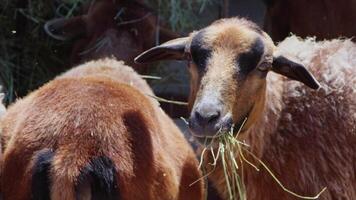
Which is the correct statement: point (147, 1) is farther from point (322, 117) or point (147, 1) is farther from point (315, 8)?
point (322, 117)

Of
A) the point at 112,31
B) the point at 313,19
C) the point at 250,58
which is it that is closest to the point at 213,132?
the point at 250,58

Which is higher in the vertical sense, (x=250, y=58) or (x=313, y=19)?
(x=250, y=58)

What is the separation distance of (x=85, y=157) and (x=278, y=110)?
62.2 inches

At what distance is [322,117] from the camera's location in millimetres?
5359

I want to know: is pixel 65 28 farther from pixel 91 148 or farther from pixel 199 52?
pixel 91 148

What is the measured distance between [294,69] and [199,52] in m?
0.61

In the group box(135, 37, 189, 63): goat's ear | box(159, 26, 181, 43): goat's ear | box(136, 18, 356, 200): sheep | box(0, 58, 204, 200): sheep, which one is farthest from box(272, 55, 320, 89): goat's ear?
box(159, 26, 181, 43): goat's ear

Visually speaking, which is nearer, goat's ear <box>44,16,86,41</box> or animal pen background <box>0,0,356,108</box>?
goat's ear <box>44,16,86,41</box>

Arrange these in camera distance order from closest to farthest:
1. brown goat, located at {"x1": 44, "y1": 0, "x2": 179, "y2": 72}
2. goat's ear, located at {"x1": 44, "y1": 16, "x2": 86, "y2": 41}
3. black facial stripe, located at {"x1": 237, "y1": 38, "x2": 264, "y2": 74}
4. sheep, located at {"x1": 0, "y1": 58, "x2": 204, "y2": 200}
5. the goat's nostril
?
sheep, located at {"x1": 0, "y1": 58, "x2": 204, "y2": 200}
the goat's nostril
black facial stripe, located at {"x1": 237, "y1": 38, "x2": 264, "y2": 74}
brown goat, located at {"x1": 44, "y1": 0, "x2": 179, "y2": 72}
goat's ear, located at {"x1": 44, "y1": 16, "x2": 86, "y2": 41}

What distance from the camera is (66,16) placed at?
784 cm

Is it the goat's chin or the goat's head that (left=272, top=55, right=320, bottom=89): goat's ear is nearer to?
the goat's head

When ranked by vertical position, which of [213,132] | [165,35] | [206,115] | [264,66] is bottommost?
[165,35]

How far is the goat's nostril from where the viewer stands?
15.2 feet

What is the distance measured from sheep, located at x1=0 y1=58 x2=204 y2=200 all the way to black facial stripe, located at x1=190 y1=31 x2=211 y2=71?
1.33ft
